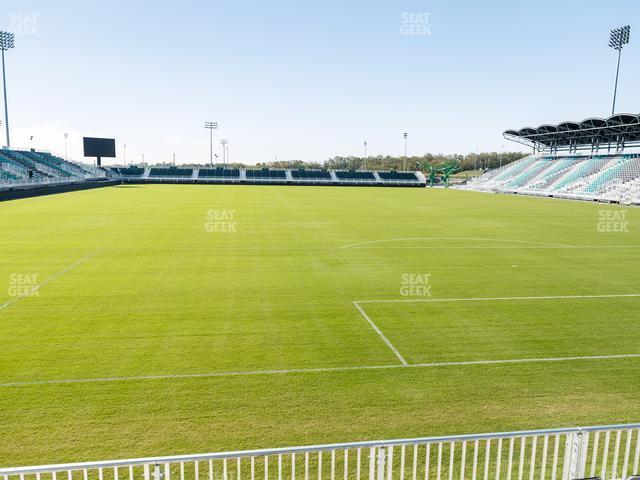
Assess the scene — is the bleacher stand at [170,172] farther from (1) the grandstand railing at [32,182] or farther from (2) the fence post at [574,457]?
(2) the fence post at [574,457]

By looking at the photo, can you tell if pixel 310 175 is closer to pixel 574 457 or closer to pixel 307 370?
pixel 307 370

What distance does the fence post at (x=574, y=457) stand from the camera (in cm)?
552

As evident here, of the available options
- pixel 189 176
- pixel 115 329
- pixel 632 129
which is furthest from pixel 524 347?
pixel 189 176

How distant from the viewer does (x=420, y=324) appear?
12.4 metres

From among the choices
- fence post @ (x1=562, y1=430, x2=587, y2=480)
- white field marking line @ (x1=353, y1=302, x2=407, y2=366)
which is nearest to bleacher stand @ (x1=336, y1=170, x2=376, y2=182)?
white field marking line @ (x1=353, y1=302, x2=407, y2=366)

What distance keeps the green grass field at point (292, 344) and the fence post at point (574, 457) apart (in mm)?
1963

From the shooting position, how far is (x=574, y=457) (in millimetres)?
5535

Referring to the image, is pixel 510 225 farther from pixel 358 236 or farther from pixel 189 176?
pixel 189 176

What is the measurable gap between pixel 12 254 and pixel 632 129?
75044 millimetres

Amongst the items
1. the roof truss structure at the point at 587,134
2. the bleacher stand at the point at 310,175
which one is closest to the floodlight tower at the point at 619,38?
the roof truss structure at the point at 587,134

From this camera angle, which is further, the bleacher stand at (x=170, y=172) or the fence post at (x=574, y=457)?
the bleacher stand at (x=170, y=172)

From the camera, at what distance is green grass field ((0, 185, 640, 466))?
7.55m

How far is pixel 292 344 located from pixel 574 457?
257 inches

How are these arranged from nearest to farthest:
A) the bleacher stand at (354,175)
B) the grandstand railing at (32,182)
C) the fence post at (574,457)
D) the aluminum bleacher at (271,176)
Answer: the fence post at (574,457) < the grandstand railing at (32,182) < the aluminum bleacher at (271,176) < the bleacher stand at (354,175)
